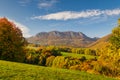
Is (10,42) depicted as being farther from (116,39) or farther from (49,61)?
(49,61)

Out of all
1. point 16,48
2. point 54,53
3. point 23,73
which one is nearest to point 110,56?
point 16,48

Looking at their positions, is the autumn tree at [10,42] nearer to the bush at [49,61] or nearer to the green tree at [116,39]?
the green tree at [116,39]

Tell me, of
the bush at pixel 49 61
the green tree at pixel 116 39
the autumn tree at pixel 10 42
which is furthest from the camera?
the bush at pixel 49 61

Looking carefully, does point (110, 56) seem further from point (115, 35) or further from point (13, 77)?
point (13, 77)

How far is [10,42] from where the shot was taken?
76.8 meters

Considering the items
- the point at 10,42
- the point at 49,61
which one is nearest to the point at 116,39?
the point at 10,42

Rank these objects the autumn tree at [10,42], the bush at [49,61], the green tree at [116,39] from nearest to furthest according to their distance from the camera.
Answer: the green tree at [116,39], the autumn tree at [10,42], the bush at [49,61]

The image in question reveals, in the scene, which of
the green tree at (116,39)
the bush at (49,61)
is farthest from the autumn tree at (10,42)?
the bush at (49,61)

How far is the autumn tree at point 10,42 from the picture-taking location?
250 feet

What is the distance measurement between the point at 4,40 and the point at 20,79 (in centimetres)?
5310

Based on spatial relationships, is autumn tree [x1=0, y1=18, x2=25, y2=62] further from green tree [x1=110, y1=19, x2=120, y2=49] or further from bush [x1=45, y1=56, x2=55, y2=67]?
bush [x1=45, y1=56, x2=55, y2=67]

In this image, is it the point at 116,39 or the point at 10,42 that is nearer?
the point at 116,39

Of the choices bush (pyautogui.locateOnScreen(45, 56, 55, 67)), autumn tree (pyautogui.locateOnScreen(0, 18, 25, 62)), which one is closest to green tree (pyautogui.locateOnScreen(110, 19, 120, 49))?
autumn tree (pyautogui.locateOnScreen(0, 18, 25, 62))

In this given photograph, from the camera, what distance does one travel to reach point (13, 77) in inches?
1034
